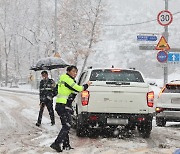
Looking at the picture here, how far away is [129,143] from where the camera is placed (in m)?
9.80

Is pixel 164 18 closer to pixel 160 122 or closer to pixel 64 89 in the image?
pixel 160 122

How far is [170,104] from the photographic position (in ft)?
42.9

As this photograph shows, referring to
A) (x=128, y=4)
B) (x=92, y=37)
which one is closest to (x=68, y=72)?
(x=92, y=37)

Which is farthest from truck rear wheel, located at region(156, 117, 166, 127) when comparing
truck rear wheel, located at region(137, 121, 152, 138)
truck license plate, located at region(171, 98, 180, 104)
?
truck rear wheel, located at region(137, 121, 152, 138)

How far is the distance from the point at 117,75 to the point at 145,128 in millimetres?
1575

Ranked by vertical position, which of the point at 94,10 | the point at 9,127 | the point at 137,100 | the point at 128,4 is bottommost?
the point at 9,127

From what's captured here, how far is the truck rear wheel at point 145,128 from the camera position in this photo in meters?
10.5

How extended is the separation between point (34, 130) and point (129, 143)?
339cm

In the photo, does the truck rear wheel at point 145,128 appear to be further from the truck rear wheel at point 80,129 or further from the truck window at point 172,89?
the truck window at point 172,89

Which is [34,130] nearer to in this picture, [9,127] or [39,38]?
[9,127]

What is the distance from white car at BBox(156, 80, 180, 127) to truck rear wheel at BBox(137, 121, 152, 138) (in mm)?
2309

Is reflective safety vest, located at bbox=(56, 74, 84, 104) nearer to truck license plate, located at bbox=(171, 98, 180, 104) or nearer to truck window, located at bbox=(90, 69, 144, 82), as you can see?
truck window, located at bbox=(90, 69, 144, 82)

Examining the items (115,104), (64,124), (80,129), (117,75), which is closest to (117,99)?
(115,104)

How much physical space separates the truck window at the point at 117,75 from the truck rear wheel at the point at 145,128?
4.05ft
